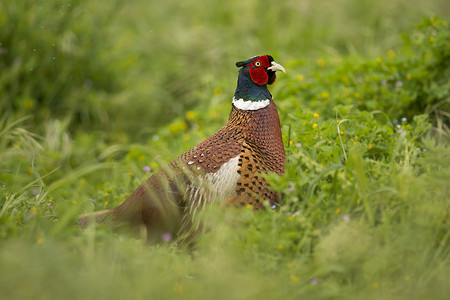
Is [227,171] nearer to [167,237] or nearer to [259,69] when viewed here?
[167,237]

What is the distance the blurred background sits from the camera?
4809mm

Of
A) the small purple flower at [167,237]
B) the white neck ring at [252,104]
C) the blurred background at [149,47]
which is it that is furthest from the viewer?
the blurred background at [149,47]

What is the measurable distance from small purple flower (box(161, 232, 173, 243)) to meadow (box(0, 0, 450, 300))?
0.09 meters

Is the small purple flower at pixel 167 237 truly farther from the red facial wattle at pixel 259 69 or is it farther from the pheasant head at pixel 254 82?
the red facial wattle at pixel 259 69

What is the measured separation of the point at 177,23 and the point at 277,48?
4.36ft

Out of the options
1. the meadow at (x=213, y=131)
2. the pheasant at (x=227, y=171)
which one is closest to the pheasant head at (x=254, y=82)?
the pheasant at (x=227, y=171)

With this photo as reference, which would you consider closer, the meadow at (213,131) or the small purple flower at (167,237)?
the meadow at (213,131)

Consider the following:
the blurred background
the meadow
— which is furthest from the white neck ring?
the blurred background

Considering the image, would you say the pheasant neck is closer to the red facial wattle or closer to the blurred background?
the red facial wattle

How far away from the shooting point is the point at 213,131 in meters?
4.28

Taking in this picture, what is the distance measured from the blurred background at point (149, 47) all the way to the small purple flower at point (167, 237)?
183cm

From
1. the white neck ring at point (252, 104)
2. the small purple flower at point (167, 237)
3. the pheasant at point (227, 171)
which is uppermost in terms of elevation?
the white neck ring at point (252, 104)

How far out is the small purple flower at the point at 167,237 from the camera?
2789mm

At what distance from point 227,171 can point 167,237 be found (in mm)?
467
